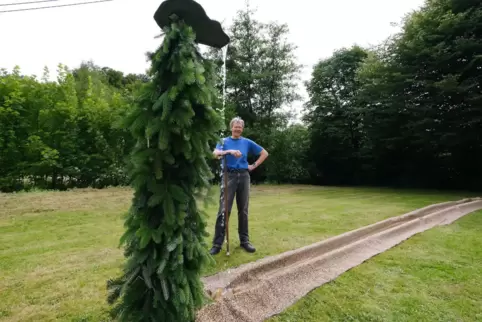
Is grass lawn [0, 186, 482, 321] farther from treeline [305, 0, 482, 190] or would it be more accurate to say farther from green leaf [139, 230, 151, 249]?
treeline [305, 0, 482, 190]

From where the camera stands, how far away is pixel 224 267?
10.8 ft

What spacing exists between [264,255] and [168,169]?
2.24 m

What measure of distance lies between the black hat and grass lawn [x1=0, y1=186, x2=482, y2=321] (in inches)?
78.9

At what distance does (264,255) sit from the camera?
3742mm

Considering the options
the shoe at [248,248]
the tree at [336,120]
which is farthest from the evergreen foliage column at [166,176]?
the tree at [336,120]

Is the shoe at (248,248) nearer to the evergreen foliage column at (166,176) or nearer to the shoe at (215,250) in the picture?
the shoe at (215,250)

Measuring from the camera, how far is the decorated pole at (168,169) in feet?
6.08

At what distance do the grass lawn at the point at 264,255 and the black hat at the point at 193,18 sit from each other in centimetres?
200

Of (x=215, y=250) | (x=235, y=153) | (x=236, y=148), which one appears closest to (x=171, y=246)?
(x=235, y=153)

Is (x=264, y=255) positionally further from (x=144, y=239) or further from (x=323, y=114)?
(x=323, y=114)

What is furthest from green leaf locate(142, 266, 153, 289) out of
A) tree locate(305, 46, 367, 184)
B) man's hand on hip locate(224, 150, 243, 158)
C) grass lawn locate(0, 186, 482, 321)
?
tree locate(305, 46, 367, 184)

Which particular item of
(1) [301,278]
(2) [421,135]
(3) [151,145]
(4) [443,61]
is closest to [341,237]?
(1) [301,278]

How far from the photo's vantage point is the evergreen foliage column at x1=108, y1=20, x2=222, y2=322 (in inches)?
72.8

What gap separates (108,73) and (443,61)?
30.0 metres
